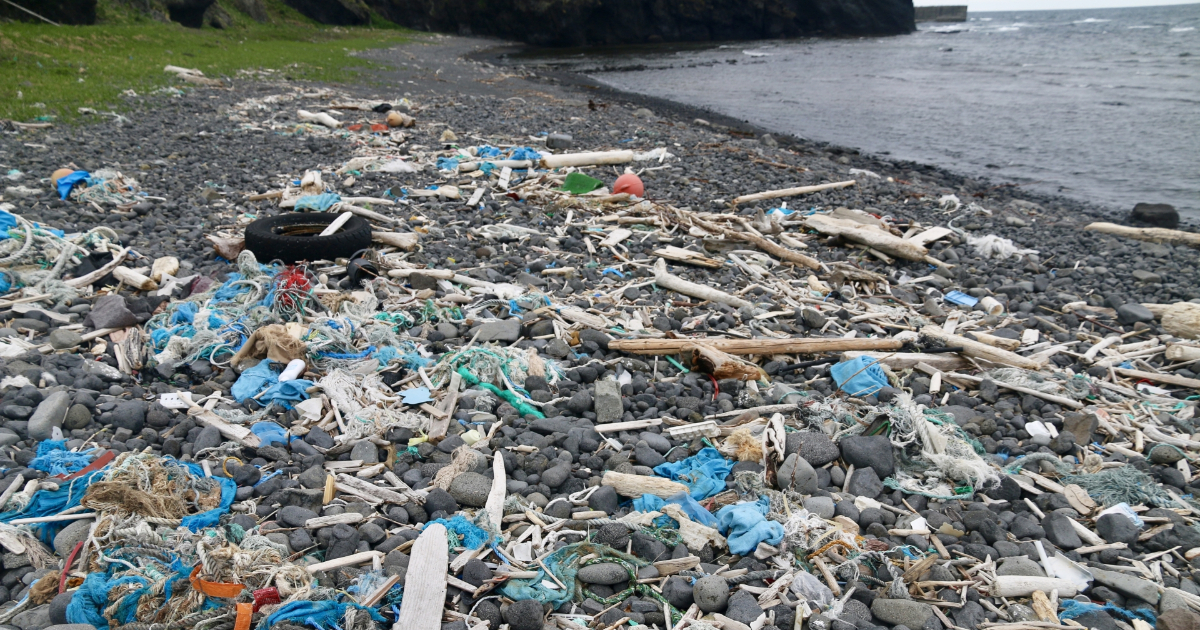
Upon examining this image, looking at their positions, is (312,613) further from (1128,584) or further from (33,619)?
(1128,584)

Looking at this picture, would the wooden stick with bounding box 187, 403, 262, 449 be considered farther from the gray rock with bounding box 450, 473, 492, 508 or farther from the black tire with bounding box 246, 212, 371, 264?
the black tire with bounding box 246, 212, 371, 264

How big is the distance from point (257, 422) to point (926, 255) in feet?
28.2

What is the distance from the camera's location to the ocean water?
59.4ft

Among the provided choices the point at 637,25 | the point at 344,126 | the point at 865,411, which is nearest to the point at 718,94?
the point at 344,126

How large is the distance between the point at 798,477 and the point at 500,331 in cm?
309

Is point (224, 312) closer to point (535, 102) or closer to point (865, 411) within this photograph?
point (865, 411)

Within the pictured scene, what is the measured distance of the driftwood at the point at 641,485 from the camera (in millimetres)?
4312

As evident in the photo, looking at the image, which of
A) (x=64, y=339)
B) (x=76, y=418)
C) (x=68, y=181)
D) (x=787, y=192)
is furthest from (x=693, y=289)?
(x=68, y=181)

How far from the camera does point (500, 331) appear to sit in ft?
20.8

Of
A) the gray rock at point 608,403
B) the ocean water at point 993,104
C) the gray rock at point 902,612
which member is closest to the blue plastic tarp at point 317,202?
the gray rock at point 608,403

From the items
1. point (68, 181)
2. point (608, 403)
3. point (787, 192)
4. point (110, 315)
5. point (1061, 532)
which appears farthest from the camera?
point (787, 192)

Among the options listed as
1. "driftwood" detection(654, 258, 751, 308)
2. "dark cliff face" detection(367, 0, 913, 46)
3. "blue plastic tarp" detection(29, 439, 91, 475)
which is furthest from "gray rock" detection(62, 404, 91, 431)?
"dark cliff face" detection(367, 0, 913, 46)

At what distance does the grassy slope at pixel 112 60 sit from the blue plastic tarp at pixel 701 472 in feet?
47.5

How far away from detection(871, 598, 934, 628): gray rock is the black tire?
644 centimetres
